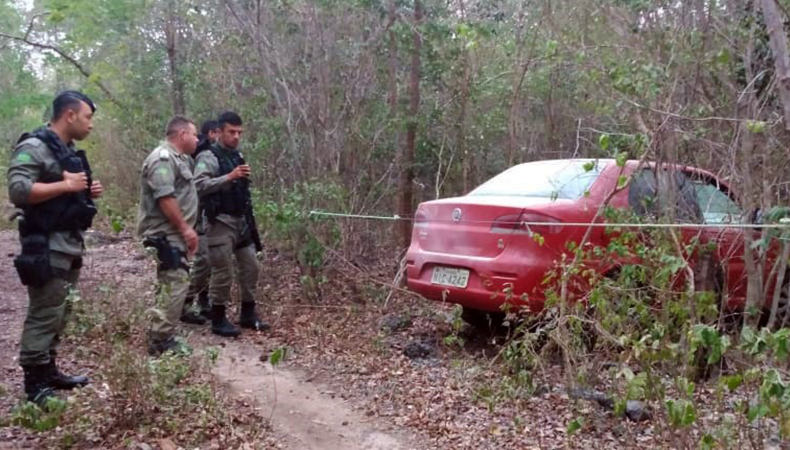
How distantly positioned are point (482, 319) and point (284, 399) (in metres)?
1.92

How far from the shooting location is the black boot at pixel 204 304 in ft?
20.5

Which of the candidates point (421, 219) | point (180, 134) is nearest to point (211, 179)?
point (180, 134)

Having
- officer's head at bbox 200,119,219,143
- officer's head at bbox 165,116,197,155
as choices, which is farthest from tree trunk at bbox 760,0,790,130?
officer's head at bbox 200,119,219,143

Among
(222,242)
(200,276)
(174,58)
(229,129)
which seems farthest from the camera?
(174,58)

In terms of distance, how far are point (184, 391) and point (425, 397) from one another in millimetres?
1426

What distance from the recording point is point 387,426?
409 centimetres

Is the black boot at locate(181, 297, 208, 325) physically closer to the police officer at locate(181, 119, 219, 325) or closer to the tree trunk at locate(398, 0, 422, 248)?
the police officer at locate(181, 119, 219, 325)

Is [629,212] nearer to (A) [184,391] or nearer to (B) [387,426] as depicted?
(B) [387,426]

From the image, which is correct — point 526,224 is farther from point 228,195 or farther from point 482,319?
point 228,195

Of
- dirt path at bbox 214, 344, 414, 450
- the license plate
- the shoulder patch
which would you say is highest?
the shoulder patch

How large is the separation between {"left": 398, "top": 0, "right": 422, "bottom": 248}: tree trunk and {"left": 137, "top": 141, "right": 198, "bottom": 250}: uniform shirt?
126 inches

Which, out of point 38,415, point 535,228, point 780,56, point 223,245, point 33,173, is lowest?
point 38,415

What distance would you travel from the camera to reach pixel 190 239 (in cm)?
493

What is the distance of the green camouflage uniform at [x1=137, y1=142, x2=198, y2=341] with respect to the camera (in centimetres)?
475
